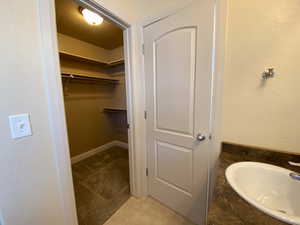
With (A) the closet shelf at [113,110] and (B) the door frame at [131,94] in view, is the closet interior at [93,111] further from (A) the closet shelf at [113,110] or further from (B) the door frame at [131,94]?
(B) the door frame at [131,94]

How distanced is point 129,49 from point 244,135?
4.55ft

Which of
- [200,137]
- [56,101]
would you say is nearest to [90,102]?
[56,101]

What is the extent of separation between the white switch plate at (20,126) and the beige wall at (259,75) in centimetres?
139

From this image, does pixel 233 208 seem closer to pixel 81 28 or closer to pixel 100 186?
pixel 100 186

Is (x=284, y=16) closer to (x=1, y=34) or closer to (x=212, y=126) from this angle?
(x=212, y=126)

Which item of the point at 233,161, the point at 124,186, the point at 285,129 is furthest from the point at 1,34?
the point at 124,186

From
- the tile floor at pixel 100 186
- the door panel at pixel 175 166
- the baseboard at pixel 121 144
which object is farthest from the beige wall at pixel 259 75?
the baseboard at pixel 121 144

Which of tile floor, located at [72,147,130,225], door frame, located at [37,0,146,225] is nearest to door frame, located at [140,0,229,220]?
door frame, located at [37,0,146,225]

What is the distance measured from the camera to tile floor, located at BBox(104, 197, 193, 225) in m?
1.33

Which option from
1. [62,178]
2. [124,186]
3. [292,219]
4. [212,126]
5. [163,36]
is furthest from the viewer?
[124,186]

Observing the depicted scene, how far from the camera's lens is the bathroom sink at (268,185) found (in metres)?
0.77

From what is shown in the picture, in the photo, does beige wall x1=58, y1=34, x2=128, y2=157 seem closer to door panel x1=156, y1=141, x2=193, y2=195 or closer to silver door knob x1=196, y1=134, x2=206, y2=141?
door panel x1=156, y1=141, x2=193, y2=195

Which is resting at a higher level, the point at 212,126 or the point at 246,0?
the point at 246,0

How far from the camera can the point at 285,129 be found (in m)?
0.96
